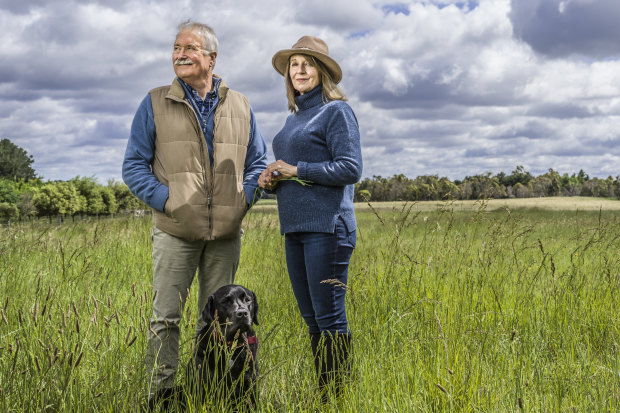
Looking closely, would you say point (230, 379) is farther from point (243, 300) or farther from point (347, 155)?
point (347, 155)

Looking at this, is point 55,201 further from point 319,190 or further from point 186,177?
point 319,190

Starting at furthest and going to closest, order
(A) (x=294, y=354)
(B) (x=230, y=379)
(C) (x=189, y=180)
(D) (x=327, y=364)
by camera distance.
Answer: (A) (x=294, y=354) < (C) (x=189, y=180) < (D) (x=327, y=364) < (B) (x=230, y=379)

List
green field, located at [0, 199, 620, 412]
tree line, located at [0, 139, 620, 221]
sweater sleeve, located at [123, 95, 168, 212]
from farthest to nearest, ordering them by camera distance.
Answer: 1. tree line, located at [0, 139, 620, 221]
2. sweater sleeve, located at [123, 95, 168, 212]
3. green field, located at [0, 199, 620, 412]

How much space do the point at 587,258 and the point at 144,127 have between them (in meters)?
8.53

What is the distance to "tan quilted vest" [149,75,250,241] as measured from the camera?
3.35 metres

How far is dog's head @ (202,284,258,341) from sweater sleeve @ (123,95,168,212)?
814 mm

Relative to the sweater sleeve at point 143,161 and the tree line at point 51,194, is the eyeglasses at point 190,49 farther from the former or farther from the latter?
the tree line at point 51,194

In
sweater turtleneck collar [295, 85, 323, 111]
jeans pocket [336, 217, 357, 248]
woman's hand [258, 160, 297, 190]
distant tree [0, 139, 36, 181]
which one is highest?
distant tree [0, 139, 36, 181]

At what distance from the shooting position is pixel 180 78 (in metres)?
3.52

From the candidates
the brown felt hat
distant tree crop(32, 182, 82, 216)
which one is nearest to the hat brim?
the brown felt hat

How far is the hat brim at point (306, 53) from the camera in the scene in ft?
10.2

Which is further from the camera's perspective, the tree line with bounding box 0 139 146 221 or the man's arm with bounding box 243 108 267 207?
the tree line with bounding box 0 139 146 221

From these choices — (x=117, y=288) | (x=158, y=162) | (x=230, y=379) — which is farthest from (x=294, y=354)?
(x=117, y=288)

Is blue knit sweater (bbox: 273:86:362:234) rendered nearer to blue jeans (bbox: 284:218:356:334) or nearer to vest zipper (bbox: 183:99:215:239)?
blue jeans (bbox: 284:218:356:334)
